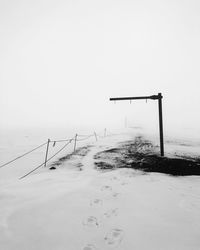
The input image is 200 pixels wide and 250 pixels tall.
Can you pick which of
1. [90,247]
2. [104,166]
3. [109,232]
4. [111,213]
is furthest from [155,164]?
[90,247]

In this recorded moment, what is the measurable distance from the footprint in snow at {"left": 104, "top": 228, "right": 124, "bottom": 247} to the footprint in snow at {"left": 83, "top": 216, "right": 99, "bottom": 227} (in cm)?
41

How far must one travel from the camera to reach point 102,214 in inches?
180

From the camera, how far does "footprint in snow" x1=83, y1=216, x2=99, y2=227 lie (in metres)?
4.17

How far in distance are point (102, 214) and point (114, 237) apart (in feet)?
2.69

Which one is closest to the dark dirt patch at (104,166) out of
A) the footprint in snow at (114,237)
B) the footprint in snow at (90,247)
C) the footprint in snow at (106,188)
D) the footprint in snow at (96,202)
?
the footprint in snow at (106,188)

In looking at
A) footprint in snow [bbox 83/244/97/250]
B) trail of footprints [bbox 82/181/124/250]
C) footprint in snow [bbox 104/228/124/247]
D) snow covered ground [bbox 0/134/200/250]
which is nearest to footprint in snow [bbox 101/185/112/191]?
snow covered ground [bbox 0/134/200/250]

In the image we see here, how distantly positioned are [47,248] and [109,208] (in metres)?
1.84

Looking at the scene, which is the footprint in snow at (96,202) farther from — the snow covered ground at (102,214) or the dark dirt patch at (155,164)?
the dark dirt patch at (155,164)

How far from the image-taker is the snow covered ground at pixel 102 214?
3652mm

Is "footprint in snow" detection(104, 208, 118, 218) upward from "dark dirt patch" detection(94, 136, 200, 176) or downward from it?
downward

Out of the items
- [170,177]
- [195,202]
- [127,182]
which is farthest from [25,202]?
[170,177]

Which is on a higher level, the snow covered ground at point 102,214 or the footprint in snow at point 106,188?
the footprint in snow at point 106,188

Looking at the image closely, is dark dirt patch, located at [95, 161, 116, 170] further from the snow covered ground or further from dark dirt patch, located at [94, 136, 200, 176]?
the snow covered ground

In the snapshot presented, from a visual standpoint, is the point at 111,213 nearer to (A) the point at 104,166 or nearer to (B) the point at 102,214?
(B) the point at 102,214
